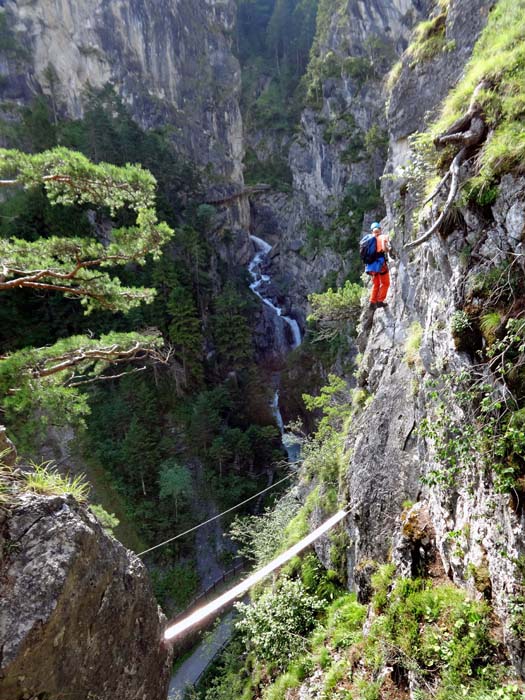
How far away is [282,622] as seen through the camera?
231 inches

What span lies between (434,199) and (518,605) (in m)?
3.81

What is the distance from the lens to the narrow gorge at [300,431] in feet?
8.67

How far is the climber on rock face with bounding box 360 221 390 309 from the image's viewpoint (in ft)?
21.4

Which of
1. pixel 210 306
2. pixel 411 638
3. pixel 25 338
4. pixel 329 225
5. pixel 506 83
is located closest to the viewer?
pixel 411 638

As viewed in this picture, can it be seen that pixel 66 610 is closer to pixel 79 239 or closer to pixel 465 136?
pixel 79 239

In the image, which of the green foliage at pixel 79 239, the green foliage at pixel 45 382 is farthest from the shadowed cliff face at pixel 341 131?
the green foliage at pixel 45 382

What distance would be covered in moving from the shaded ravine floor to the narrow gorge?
8.4 inches

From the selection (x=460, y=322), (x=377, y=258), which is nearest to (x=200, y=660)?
(x=377, y=258)

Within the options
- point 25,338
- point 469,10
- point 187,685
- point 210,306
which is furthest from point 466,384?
point 210,306

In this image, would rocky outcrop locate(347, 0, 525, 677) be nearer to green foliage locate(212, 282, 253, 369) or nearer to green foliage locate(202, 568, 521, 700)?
green foliage locate(202, 568, 521, 700)

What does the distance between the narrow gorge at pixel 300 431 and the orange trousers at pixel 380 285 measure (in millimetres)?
475

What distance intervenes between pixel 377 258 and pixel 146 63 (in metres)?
34.4

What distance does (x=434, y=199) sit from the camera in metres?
3.97

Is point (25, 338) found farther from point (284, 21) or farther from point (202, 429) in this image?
point (284, 21)
